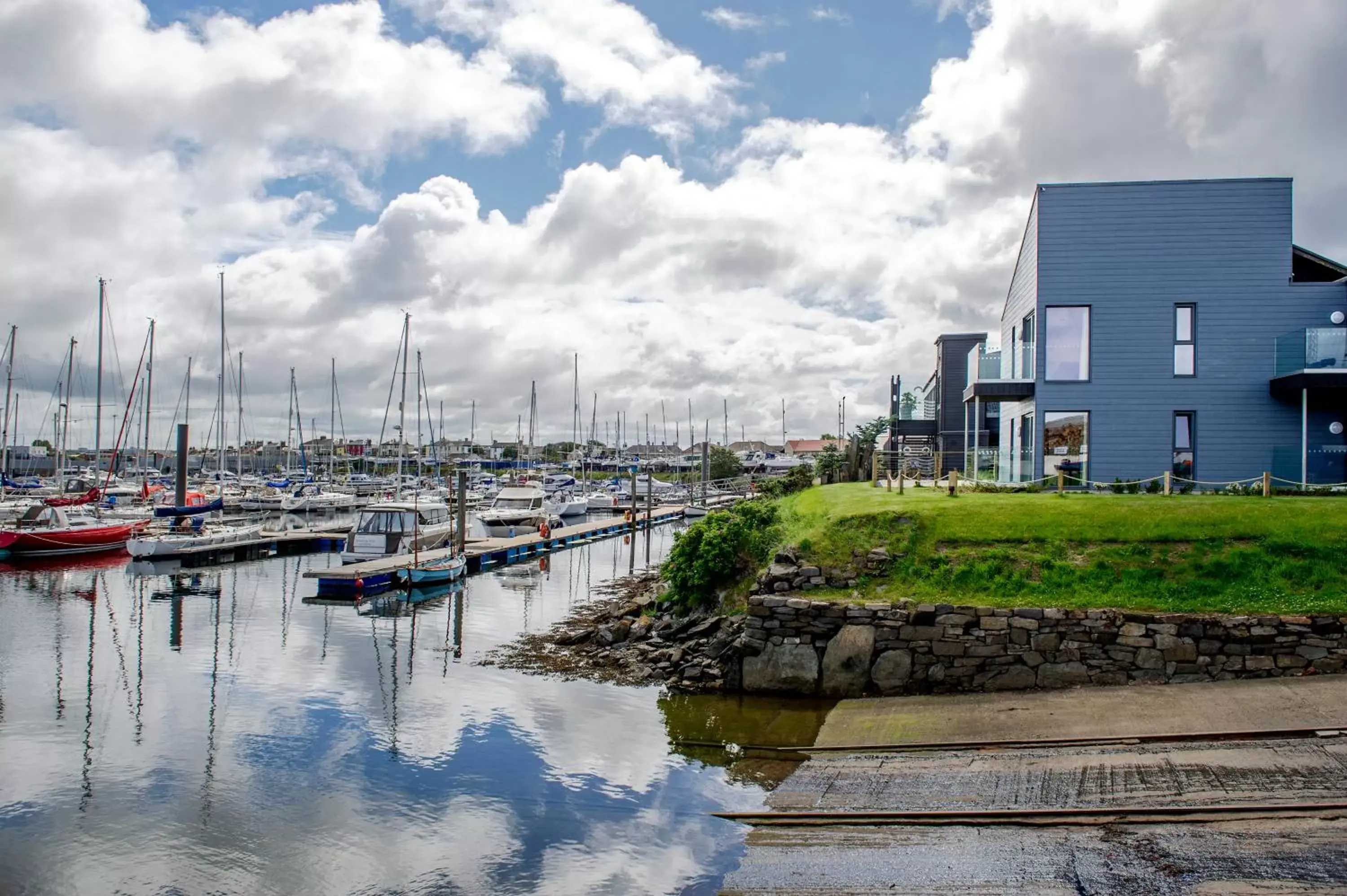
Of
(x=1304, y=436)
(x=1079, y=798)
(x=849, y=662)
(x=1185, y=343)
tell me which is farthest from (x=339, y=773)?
(x=1304, y=436)

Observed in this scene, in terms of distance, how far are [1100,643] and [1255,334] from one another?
1555 cm

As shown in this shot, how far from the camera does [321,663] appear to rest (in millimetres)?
23641

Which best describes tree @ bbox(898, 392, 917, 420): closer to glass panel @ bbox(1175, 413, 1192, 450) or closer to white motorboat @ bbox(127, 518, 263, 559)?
glass panel @ bbox(1175, 413, 1192, 450)

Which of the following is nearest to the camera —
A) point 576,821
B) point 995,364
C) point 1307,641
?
point 576,821

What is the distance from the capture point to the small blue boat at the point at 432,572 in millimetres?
35656

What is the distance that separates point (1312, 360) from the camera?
997 inches

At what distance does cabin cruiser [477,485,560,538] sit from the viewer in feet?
185

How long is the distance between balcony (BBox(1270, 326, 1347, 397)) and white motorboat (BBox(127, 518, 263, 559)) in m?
46.2

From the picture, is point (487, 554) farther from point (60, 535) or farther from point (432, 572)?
point (60, 535)

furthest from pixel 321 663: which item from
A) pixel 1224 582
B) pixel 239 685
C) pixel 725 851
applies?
pixel 1224 582

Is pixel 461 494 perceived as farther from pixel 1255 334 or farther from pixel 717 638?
pixel 1255 334

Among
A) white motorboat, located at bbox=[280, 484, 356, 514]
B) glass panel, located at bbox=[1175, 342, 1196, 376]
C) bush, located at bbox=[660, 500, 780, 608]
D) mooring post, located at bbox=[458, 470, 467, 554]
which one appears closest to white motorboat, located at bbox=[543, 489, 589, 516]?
white motorboat, located at bbox=[280, 484, 356, 514]

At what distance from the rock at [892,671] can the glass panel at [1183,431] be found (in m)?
14.9

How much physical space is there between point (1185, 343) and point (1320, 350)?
10.8 feet
